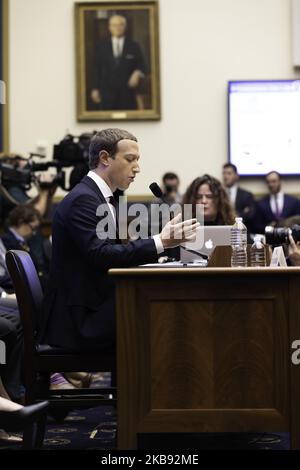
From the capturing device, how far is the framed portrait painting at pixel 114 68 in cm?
1205

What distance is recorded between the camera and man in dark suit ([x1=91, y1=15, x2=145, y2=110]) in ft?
39.6

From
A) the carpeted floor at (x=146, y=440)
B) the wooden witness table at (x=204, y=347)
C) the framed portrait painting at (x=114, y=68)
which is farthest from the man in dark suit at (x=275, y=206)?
the wooden witness table at (x=204, y=347)

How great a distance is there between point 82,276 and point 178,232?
496 mm

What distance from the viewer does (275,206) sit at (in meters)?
11.5

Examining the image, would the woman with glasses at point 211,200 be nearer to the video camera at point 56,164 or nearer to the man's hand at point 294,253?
the man's hand at point 294,253

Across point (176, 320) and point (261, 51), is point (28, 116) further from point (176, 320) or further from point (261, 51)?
point (176, 320)

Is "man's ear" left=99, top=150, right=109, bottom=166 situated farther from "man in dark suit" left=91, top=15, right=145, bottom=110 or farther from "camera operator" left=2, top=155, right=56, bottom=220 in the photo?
"man in dark suit" left=91, top=15, right=145, bottom=110

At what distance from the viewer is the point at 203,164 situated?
12094mm

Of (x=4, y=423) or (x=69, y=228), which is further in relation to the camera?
(x=69, y=228)

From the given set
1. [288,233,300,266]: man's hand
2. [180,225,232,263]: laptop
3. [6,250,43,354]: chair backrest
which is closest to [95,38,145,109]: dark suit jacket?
[180,225,232,263]: laptop

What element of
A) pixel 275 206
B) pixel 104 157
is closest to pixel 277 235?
pixel 104 157

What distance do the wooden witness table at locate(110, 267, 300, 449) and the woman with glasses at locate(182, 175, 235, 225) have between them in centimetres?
245
